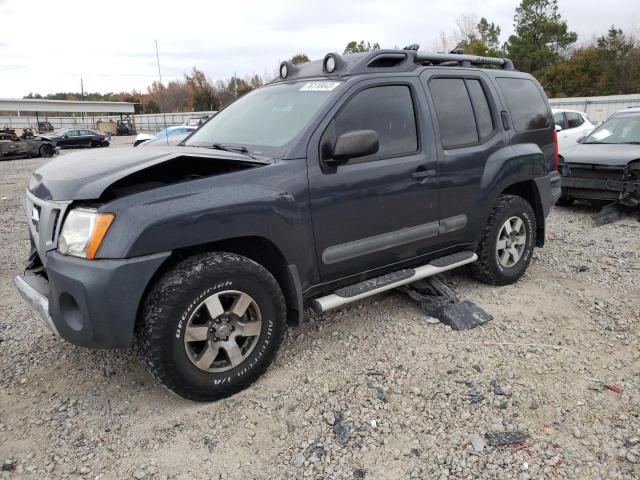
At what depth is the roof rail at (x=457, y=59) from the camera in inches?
158

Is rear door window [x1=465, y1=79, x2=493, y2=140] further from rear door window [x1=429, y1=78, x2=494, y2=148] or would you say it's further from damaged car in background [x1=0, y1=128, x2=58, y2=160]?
damaged car in background [x1=0, y1=128, x2=58, y2=160]

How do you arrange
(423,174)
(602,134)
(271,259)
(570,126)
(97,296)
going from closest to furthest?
(97,296) → (271,259) → (423,174) → (602,134) → (570,126)

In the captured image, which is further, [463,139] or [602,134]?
[602,134]

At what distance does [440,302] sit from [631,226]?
425 cm

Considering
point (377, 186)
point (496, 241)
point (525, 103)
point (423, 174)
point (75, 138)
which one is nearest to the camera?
point (377, 186)

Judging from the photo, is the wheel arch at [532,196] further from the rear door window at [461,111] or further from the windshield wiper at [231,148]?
the windshield wiper at [231,148]

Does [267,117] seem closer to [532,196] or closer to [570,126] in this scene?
[532,196]

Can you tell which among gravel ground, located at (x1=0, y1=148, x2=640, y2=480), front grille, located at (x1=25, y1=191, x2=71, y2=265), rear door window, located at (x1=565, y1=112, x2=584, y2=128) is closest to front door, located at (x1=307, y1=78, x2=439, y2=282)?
gravel ground, located at (x1=0, y1=148, x2=640, y2=480)

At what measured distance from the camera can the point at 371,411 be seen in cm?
286

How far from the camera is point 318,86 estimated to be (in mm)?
3600

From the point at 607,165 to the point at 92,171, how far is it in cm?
702

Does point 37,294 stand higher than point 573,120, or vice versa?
point 573,120

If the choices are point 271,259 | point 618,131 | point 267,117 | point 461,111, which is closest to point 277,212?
point 271,259

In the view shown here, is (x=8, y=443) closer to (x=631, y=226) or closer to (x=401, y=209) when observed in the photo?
(x=401, y=209)
